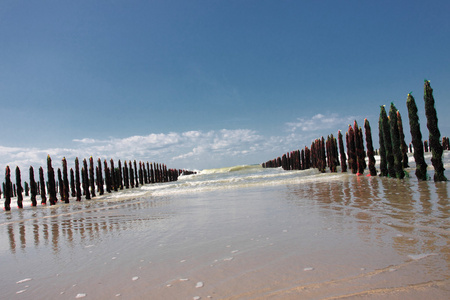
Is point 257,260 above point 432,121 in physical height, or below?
below

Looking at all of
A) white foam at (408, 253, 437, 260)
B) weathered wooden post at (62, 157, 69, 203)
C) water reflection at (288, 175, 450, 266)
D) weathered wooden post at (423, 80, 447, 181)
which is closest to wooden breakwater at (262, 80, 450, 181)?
weathered wooden post at (423, 80, 447, 181)

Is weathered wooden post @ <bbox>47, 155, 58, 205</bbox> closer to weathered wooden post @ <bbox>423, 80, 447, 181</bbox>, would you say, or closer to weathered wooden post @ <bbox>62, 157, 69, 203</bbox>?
weathered wooden post @ <bbox>62, 157, 69, 203</bbox>

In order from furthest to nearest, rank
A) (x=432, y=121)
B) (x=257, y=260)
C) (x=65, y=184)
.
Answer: (x=65, y=184) < (x=432, y=121) < (x=257, y=260)

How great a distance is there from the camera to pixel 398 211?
5.22 m

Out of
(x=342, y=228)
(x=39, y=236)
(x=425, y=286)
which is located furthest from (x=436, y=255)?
(x=39, y=236)

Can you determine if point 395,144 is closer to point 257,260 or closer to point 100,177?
point 257,260

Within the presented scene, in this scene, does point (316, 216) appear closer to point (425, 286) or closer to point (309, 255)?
point (309, 255)

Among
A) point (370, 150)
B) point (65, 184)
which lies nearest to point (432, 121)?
point (370, 150)

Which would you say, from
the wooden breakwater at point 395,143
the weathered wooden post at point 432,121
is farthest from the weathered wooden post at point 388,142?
the weathered wooden post at point 432,121

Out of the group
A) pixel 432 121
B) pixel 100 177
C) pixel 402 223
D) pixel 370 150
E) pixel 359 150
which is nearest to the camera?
pixel 402 223

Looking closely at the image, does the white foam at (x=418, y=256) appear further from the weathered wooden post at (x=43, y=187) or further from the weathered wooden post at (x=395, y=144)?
the weathered wooden post at (x=43, y=187)

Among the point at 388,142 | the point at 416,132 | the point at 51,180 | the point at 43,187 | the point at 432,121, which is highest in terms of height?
the point at 432,121

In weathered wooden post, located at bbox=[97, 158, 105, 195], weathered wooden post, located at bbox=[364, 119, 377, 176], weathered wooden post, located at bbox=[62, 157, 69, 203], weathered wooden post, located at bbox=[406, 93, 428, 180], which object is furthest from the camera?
weathered wooden post, located at bbox=[97, 158, 105, 195]

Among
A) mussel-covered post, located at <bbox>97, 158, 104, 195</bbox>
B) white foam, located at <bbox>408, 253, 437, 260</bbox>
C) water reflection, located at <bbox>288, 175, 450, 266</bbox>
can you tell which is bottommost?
water reflection, located at <bbox>288, 175, 450, 266</bbox>
